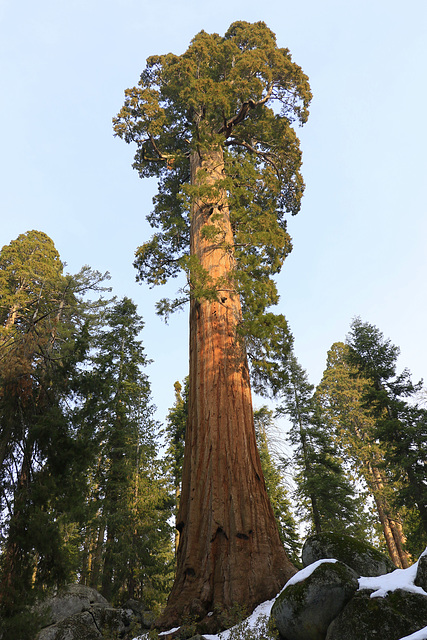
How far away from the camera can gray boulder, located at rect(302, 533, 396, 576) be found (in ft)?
13.5

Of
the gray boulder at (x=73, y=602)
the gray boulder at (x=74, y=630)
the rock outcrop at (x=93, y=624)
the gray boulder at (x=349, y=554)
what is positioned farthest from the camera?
the gray boulder at (x=73, y=602)

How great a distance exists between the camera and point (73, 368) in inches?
298

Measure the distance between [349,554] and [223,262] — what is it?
18.2ft

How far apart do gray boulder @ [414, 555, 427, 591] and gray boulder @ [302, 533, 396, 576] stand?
0.73 metres

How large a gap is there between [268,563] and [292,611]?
5.37 ft

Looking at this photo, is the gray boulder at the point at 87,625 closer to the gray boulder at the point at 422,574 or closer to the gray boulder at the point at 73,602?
the gray boulder at the point at 73,602

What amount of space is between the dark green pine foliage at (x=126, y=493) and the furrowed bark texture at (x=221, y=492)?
5.88m

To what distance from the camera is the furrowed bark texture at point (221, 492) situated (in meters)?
4.90

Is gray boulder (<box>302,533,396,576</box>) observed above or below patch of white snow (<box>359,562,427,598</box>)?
above

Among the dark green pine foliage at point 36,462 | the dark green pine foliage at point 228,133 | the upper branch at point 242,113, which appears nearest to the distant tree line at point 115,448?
the dark green pine foliage at point 36,462

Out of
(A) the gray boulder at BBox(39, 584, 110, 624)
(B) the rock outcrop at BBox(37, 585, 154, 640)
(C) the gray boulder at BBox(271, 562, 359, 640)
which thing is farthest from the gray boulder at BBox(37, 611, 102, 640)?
(C) the gray boulder at BBox(271, 562, 359, 640)

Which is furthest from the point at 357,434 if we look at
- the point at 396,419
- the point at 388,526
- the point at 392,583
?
the point at 392,583

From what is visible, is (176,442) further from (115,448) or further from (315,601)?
(315,601)

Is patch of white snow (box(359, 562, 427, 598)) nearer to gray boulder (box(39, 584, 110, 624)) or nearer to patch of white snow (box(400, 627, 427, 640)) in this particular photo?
patch of white snow (box(400, 627, 427, 640))
